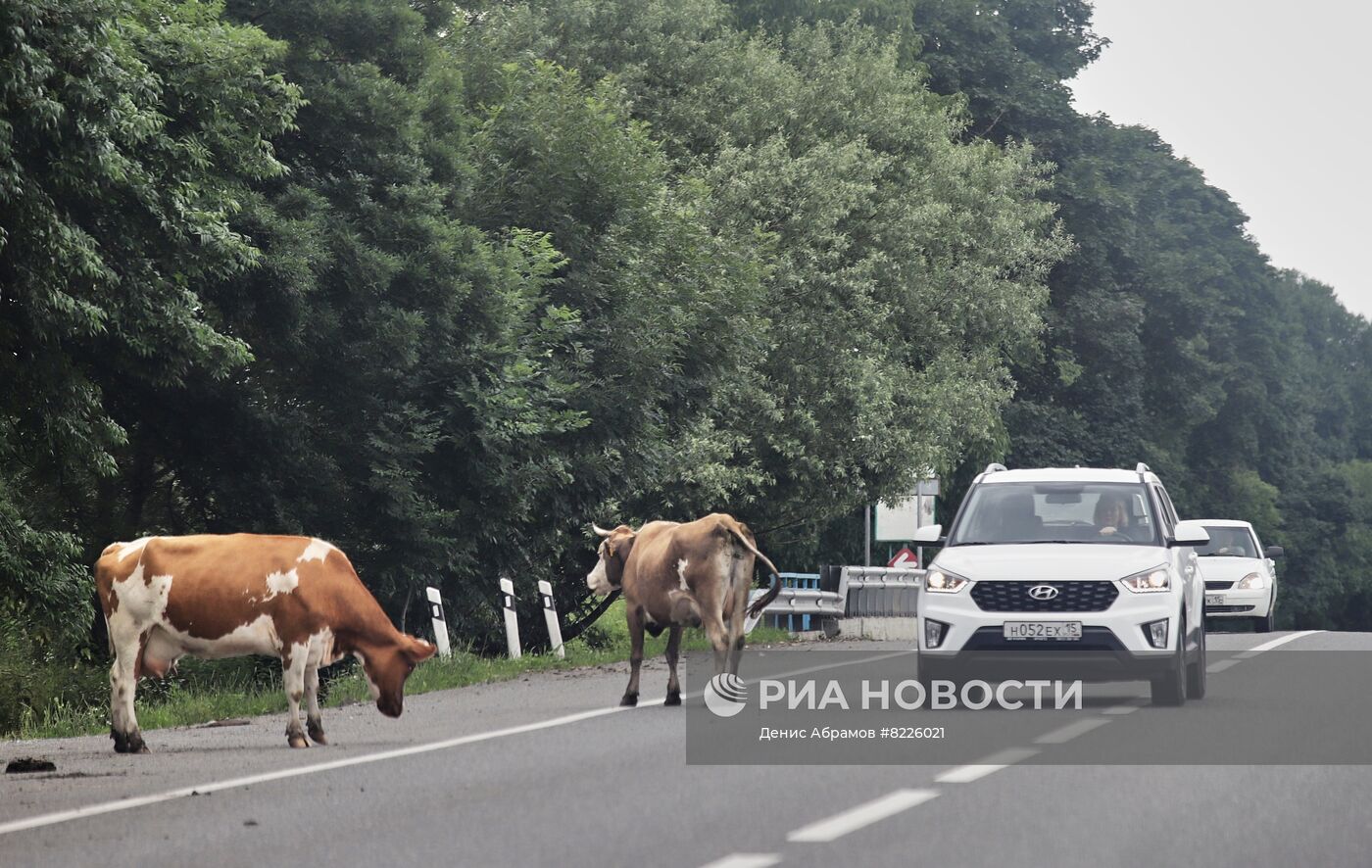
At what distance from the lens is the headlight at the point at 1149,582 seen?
16594 millimetres

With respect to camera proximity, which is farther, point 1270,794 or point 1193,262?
point 1193,262

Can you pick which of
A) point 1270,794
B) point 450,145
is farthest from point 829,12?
point 1270,794

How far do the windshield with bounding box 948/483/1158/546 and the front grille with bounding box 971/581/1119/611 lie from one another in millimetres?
1052

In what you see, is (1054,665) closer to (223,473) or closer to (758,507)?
(223,473)

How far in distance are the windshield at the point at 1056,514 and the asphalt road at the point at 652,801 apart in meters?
2.25

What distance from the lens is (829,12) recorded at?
51500 mm

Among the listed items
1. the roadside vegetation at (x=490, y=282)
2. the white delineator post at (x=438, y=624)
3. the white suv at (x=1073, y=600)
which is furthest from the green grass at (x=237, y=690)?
the white suv at (x=1073, y=600)

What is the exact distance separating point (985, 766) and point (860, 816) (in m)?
2.40

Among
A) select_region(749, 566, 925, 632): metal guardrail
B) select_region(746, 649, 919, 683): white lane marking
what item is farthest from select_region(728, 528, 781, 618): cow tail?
select_region(749, 566, 925, 632): metal guardrail

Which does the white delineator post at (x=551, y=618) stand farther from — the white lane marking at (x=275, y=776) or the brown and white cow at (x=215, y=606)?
the brown and white cow at (x=215, y=606)

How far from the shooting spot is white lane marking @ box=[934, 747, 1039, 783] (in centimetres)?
1158

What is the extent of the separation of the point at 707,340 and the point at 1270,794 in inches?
865

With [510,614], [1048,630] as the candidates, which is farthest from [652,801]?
[510,614]

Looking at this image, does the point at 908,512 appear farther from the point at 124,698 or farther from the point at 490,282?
the point at 124,698
